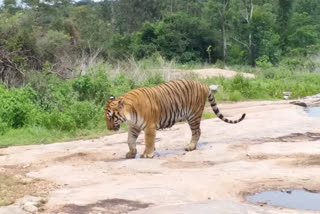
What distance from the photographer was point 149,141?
8039 mm

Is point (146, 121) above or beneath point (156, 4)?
beneath

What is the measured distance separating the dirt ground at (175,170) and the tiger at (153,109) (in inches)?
15.1

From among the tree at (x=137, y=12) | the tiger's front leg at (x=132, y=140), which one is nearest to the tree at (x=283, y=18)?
the tree at (x=137, y=12)

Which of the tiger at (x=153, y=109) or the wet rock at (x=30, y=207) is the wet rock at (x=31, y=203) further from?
the tiger at (x=153, y=109)

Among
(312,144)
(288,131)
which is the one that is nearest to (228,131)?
(288,131)

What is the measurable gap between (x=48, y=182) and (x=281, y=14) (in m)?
43.8

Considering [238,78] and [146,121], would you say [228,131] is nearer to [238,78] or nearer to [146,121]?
[146,121]

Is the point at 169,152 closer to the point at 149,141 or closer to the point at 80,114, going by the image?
the point at 149,141

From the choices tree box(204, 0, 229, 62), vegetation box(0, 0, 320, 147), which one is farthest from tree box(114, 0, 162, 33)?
tree box(204, 0, 229, 62)

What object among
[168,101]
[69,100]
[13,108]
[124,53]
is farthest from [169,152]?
[124,53]

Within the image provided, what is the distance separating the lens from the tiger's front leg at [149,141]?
8039mm

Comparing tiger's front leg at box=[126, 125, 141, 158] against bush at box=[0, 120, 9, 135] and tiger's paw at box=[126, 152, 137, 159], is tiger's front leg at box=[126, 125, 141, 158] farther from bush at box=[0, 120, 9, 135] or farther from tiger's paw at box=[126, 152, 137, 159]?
bush at box=[0, 120, 9, 135]

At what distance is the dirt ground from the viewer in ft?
17.7

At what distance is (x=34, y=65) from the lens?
709 inches
